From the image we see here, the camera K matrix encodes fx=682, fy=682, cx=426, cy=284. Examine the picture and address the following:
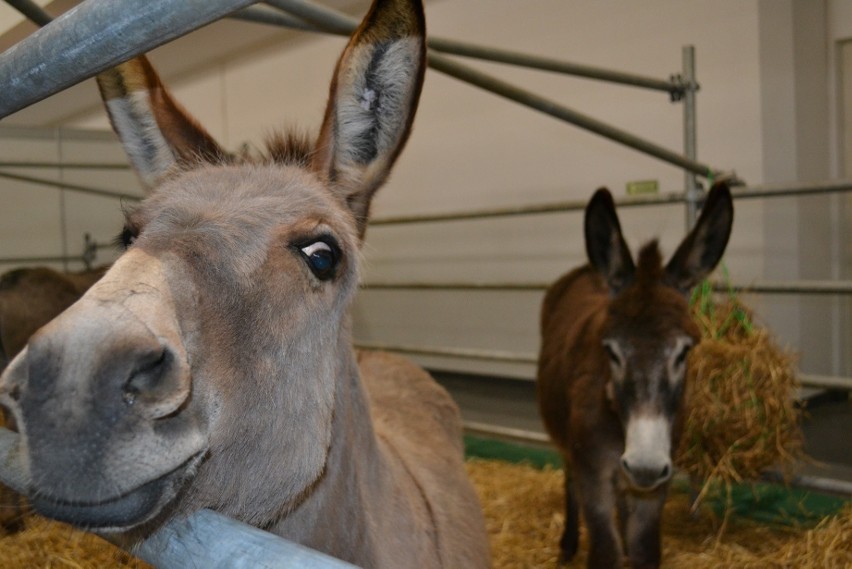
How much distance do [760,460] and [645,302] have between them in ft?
4.50

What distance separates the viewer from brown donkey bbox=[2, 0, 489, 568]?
2.99ft

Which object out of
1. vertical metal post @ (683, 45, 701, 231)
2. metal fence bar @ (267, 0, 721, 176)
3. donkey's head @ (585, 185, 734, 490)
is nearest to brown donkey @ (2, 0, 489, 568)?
metal fence bar @ (267, 0, 721, 176)

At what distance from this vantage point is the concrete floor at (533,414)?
527 centimetres

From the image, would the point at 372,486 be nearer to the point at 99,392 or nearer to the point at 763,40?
the point at 99,392

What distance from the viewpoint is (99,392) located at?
0.89 m

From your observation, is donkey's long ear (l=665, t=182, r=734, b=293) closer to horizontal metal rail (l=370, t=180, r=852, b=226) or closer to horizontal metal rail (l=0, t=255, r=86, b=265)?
horizontal metal rail (l=370, t=180, r=852, b=226)

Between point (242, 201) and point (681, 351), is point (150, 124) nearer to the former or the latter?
point (242, 201)

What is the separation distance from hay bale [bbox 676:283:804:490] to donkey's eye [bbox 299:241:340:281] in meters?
2.72

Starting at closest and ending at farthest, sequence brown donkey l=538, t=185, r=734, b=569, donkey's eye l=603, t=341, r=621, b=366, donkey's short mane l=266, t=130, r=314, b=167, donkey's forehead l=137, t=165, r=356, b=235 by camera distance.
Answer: donkey's forehead l=137, t=165, r=356, b=235, donkey's short mane l=266, t=130, r=314, b=167, brown donkey l=538, t=185, r=734, b=569, donkey's eye l=603, t=341, r=621, b=366

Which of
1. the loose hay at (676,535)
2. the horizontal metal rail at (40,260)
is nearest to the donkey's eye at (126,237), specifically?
the loose hay at (676,535)

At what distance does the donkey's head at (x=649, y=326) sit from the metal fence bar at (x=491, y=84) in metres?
0.48

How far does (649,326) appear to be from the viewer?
2787mm

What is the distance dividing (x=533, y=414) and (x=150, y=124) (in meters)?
6.05

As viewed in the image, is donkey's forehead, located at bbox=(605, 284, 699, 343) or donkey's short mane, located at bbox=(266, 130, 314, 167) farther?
donkey's forehead, located at bbox=(605, 284, 699, 343)
